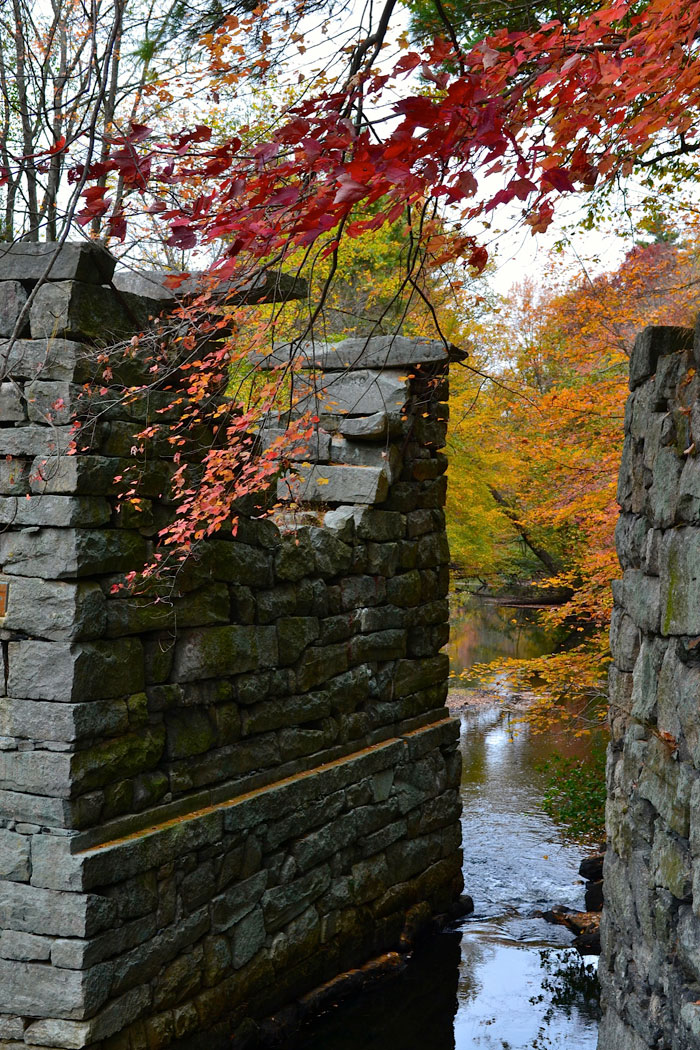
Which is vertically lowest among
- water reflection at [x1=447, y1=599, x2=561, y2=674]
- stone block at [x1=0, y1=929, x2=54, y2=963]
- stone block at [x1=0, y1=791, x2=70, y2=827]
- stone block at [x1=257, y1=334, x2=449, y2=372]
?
water reflection at [x1=447, y1=599, x2=561, y2=674]

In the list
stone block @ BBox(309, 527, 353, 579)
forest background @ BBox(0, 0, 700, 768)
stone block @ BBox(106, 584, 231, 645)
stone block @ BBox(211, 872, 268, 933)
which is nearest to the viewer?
forest background @ BBox(0, 0, 700, 768)

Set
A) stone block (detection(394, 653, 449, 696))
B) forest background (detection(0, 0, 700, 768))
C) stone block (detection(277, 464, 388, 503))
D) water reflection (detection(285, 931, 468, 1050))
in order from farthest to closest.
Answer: stone block (detection(394, 653, 449, 696)) < stone block (detection(277, 464, 388, 503)) < water reflection (detection(285, 931, 468, 1050)) < forest background (detection(0, 0, 700, 768))

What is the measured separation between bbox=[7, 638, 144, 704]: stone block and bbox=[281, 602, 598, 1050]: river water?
2.38 meters

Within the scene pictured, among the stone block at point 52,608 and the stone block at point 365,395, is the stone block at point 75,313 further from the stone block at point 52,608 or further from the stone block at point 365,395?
the stone block at point 365,395

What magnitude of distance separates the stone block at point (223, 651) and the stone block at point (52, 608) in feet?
1.87

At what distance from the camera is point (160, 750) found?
13.6 ft

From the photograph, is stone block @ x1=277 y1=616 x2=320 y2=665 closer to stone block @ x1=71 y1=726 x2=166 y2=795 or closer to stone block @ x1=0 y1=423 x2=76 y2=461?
stone block @ x1=71 y1=726 x2=166 y2=795

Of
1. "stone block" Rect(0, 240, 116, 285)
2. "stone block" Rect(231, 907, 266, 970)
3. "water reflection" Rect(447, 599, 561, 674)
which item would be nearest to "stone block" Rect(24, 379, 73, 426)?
"stone block" Rect(0, 240, 116, 285)

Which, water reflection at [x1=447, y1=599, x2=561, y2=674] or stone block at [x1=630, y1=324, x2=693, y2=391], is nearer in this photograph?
stone block at [x1=630, y1=324, x2=693, y2=391]

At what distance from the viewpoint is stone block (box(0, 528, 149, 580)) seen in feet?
12.2

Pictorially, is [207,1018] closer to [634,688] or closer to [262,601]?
[262,601]

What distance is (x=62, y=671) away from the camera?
146 inches

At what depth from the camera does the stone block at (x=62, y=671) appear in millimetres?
3711

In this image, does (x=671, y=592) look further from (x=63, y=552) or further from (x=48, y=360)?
(x=48, y=360)
